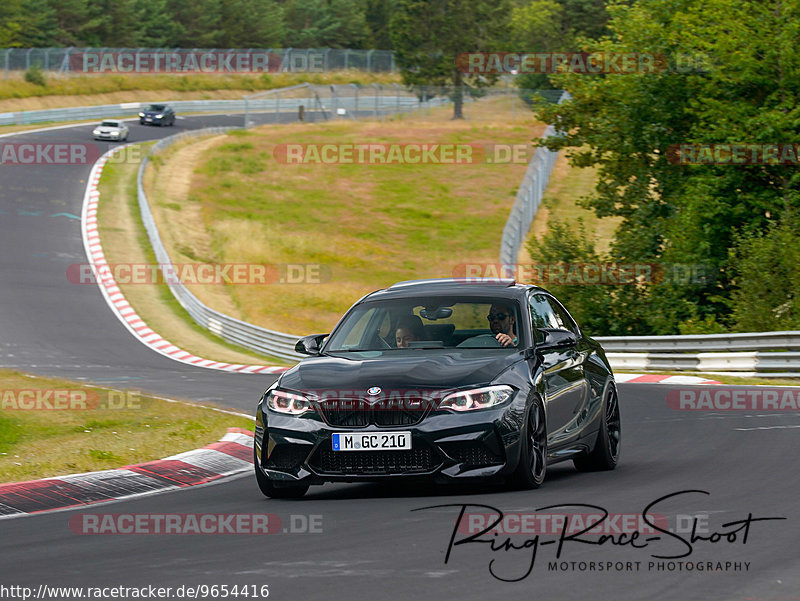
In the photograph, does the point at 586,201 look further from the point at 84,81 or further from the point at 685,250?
the point at 84,81

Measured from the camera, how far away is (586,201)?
35.0 m

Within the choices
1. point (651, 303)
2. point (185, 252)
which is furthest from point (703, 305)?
point (185, 252)

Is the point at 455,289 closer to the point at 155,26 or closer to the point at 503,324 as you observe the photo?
the point at 503,324

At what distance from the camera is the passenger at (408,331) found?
972 centimetres

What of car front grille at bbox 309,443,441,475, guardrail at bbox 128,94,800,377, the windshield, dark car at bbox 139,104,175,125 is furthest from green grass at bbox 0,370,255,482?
dark car at bbox 139,104,175,125

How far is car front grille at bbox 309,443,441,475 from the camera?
27.7ft

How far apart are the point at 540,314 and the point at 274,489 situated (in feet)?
8.66

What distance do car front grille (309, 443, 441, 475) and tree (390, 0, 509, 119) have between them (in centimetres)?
8262

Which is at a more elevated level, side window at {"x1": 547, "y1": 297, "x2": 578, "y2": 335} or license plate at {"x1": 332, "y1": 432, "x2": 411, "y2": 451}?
side window at {"x1": 547, "y1": 297, "x2": 578, "y2": 335}

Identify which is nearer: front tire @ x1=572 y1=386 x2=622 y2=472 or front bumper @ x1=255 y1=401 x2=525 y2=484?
front bumper @ x1=255 y1=401 x2=525 y2=484

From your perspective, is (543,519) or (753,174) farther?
(753,174)

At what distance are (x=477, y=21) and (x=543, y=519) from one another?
292 feet

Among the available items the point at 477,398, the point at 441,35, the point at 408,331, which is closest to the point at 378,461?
the point at 477,398

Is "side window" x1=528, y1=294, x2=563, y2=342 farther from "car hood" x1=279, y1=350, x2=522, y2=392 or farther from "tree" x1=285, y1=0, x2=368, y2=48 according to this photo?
"tree" x1=285, y1=0, x2=368, y2=48
